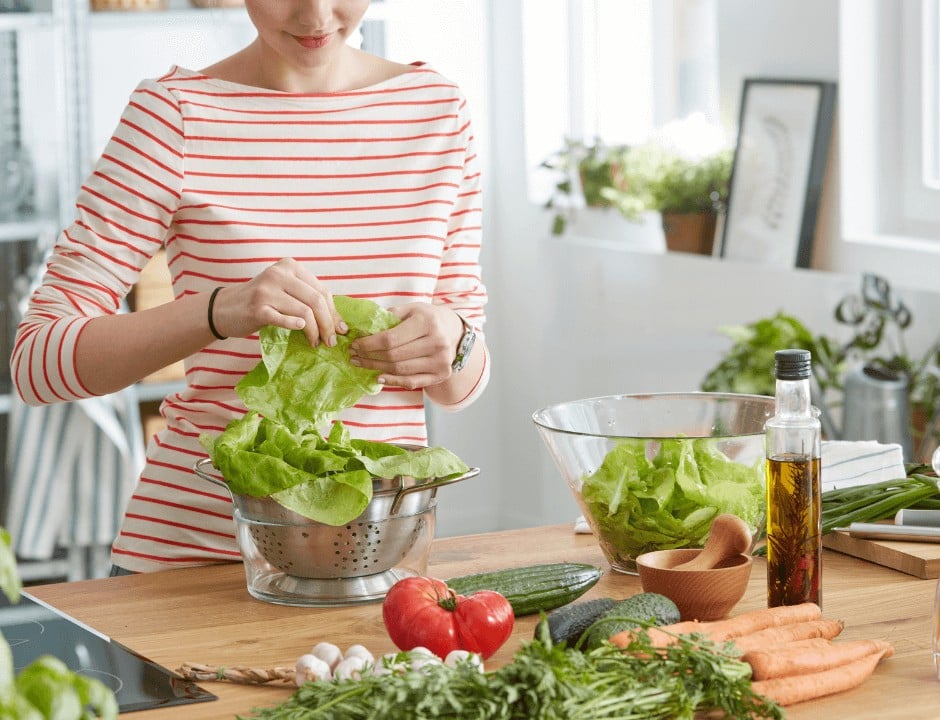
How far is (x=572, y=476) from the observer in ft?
4.83

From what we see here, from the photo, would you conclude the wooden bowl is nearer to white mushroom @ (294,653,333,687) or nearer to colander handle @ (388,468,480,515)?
colander handle @ (388,468,480,515)

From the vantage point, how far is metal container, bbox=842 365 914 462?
2766mm

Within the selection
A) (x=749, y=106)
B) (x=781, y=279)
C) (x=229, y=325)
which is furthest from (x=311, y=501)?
(x=749, y=106)

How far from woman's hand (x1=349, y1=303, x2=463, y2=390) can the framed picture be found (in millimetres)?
1903

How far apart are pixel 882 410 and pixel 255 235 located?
1559 millimetres

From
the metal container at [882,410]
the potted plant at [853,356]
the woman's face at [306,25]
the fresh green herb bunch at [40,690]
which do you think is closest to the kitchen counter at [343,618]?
the fresh green herb bunch at [40,690]

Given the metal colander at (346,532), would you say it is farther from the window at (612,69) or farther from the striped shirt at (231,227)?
the window at (612,69)

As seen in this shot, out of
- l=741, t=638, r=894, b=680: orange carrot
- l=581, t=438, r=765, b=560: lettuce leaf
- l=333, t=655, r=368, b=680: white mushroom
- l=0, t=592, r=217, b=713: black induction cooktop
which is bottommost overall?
l=0, t=592, r=217, b=713: black induction cooktop

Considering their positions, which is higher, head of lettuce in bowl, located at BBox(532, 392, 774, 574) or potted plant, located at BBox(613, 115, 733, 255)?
potted plant, located at BBox(613, 115, 733, 255)

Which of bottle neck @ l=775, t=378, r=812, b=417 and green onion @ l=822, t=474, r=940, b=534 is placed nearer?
bottle neck @ l=775, t=378, r=812, b=417

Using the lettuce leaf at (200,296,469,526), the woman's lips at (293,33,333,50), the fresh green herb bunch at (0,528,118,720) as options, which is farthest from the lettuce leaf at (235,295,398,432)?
the fresh green herb bunch at (0,528,118,720)

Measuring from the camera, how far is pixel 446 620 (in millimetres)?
1174

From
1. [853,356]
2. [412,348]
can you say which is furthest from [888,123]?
[412,348]

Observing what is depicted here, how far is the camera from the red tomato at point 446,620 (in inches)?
46.0
